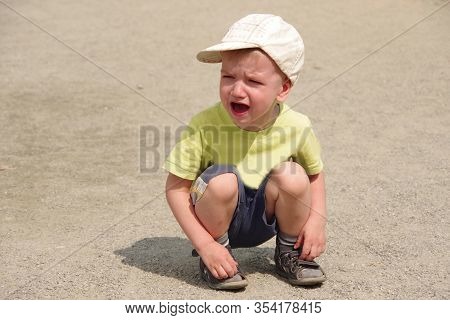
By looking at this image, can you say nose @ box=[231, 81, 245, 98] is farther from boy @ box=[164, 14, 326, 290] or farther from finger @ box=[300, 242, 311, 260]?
finger @ box=[300, 242, 311, 260]

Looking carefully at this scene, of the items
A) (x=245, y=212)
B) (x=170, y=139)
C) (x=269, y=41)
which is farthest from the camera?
(x=170, y=139)

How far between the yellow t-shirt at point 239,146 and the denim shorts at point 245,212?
0.04 m

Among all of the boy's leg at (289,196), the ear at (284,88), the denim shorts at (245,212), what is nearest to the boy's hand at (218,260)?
the denim shorts at (245,212)

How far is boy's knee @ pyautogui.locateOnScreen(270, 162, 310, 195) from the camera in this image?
2.63 metres

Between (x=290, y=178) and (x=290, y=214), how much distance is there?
159 millimetres

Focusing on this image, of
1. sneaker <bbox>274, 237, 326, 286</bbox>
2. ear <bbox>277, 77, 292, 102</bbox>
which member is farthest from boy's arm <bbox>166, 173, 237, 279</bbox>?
ear <bbox>277, 77, 292, 102</bbox>

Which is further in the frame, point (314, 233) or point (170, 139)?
point (170, 139)

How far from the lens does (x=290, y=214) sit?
2.72m

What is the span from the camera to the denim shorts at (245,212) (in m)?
2.65

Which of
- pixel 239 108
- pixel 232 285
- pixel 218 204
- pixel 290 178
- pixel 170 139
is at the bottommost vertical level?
pixel 170 139

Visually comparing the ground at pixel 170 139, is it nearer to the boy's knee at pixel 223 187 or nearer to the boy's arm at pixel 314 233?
the boy's arm at pixel 314 233

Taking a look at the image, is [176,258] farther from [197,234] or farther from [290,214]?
[290,214]

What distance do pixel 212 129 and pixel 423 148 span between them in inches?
81.9

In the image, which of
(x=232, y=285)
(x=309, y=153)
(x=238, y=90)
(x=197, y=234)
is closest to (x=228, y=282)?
(x=232, y=285)
